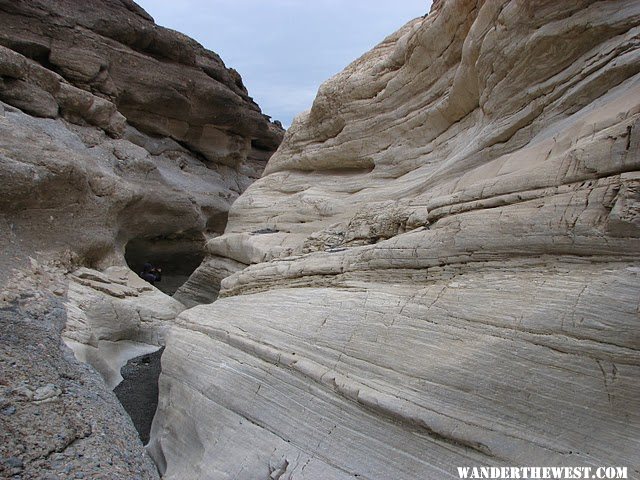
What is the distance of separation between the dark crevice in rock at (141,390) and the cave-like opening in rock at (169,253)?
5513 millimetres

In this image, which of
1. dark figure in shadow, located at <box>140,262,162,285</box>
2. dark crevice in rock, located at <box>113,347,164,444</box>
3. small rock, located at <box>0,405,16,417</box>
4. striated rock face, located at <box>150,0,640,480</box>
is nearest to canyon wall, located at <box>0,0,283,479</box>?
small rock, located at <box>0,405,16,417</box>

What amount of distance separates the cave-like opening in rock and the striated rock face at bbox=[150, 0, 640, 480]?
7026mm

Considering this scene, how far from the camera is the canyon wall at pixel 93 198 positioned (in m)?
4.31

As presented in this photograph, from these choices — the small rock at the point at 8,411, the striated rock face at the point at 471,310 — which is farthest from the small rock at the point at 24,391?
the striated rock face at the point at 471,310

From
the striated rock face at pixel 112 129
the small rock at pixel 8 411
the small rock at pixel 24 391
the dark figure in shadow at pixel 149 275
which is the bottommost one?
the small rock at pixel 8 411

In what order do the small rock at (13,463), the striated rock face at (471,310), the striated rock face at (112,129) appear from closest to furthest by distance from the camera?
the striated rock face at (471,310), the small rock at (13,463), the striated rock face at (112,129)

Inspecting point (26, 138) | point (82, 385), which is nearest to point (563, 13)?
point (82, 385)

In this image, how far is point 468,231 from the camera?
4.04 meters

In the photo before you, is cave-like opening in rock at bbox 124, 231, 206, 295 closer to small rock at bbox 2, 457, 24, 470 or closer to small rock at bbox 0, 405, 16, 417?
small rock at bbox 0, 405, 16, 417

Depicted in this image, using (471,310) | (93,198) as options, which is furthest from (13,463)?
A: (93,198)

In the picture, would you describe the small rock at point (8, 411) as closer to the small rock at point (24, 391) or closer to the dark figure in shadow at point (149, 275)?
the small rock at point (24, 391)

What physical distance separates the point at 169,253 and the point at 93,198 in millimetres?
4902

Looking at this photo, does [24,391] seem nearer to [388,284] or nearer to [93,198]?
[388,284]

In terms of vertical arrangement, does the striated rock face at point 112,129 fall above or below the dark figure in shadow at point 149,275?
above
